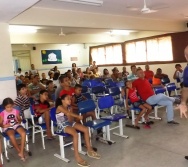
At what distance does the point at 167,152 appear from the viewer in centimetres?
347

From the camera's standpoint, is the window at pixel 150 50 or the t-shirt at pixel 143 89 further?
the window at pixel 150 50

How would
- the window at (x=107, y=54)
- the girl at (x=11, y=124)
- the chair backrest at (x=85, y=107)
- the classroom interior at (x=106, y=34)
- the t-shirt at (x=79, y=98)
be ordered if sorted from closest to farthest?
1. the classroom interior at (x=106, y=34)
2. the girl at (x=11, y=124)
3. the chair backrest at (x=85, y=107)
4. the t-shirt at (x=79, y=98)
5. the window at (x=107, y=54)

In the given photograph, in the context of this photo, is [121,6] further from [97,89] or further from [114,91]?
[97,89]

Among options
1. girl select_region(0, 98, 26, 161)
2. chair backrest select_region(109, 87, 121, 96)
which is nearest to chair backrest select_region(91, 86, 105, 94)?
chair backrest select_region(109, 87, 121, 96)

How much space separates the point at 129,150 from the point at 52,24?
3477mm

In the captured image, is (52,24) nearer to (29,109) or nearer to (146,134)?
(29,109)

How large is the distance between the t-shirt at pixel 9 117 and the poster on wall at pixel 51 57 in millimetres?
9236

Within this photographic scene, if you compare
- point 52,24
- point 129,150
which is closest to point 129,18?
point 52,24

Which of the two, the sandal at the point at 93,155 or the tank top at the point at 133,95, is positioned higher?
the tank top at the point at 133,95

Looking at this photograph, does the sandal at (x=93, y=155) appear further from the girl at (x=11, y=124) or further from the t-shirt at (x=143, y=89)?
the t-shirt at (x=143, y=89)

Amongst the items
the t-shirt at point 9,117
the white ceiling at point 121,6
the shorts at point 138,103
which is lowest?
the shorts at point 138,103

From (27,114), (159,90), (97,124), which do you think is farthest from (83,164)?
(159,90)

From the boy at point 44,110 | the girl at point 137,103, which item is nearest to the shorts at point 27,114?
A: the boy at point 44,110

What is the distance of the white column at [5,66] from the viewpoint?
491 centimetres
